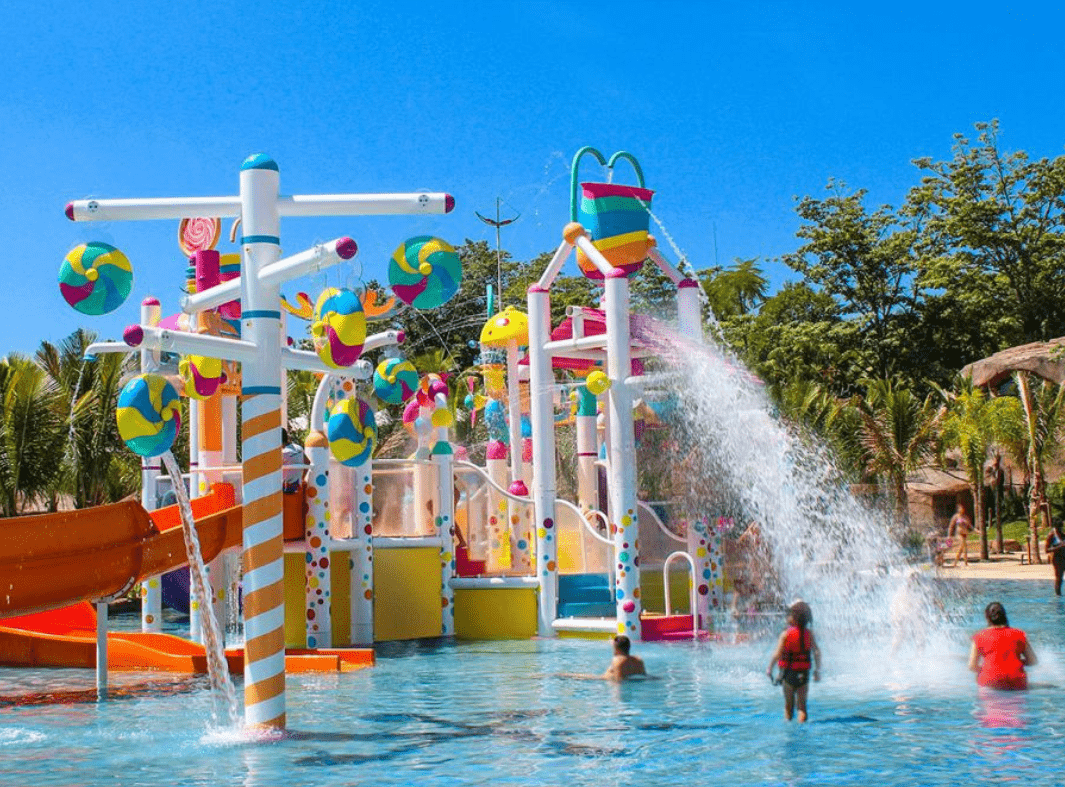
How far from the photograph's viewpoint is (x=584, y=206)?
16094mm

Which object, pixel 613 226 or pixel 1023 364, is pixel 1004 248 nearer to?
pixel 1023 364

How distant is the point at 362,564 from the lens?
53.8 feet

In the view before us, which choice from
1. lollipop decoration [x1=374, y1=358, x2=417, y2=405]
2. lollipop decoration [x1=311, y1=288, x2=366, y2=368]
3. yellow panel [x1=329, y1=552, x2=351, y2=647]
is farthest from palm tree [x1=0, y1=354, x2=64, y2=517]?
lollipop decoration [x1=311, y1=288, x2=366, y2=368]

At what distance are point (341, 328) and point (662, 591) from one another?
10.7 metres

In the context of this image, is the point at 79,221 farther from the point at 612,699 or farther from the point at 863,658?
the point at 863,658

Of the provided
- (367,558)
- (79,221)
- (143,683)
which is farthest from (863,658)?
Result: (79,221)

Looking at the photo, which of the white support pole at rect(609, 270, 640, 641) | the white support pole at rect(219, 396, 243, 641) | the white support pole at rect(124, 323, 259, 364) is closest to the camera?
the white support pole at rect(124, 323, 259, 364)

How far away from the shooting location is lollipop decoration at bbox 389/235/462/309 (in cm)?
A: 899

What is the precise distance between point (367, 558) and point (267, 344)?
7721 millimetres

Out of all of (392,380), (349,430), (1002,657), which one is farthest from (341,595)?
(1002,657)

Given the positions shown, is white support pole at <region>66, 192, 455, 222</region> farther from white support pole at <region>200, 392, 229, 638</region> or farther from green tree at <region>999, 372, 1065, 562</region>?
green tree at <region>999, 372, 1065, 562</region>

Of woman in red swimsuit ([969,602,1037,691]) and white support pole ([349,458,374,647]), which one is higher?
white support pole ([349,458,374,647])

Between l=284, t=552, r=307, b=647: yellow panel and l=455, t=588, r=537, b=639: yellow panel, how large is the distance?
237cm

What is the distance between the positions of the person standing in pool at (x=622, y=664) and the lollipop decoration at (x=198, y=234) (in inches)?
288
